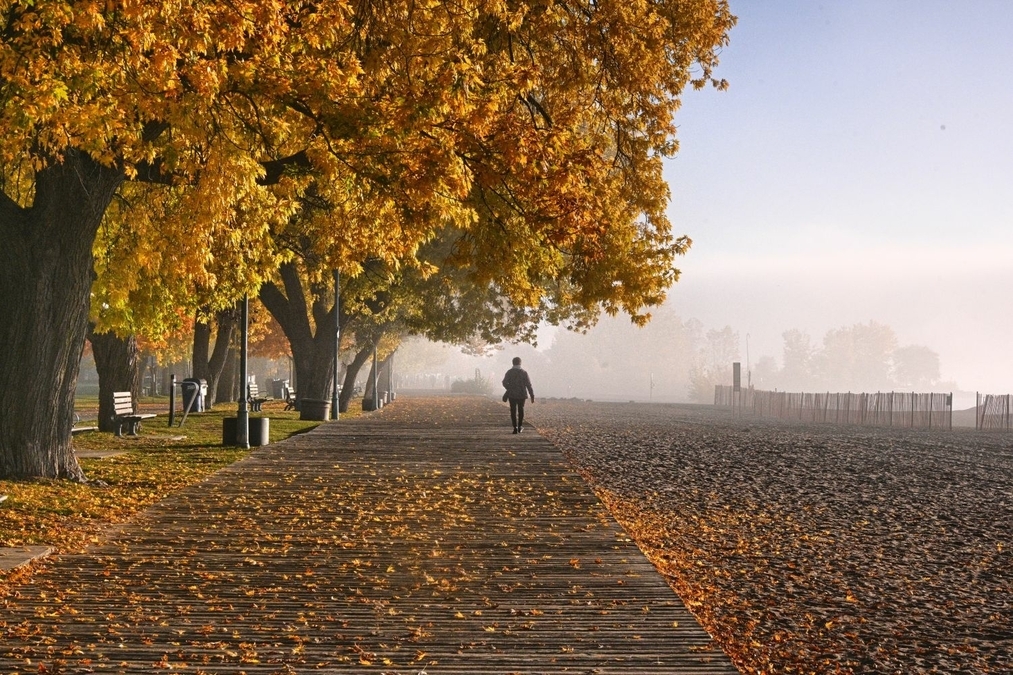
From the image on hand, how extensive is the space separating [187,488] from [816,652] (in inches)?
327

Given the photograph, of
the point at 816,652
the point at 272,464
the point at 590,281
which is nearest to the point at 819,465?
the point at 590,281

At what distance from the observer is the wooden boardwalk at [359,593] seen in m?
6.00

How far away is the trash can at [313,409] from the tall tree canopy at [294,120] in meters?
13.8

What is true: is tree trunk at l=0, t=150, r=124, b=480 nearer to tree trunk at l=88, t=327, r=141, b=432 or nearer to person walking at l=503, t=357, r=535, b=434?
tree trunk at l=88, t=327, r=141, b=432

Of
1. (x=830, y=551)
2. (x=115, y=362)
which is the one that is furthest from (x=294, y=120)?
(x=115, y=362)

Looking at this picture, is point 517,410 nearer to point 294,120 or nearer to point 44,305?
point 294,120

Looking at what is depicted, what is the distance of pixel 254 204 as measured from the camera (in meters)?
17.8

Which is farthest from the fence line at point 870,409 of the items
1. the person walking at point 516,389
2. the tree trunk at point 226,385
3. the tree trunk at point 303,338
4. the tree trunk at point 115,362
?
the tree trunk at point 115,362

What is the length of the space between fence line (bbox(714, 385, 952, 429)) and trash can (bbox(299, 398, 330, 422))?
23.9m

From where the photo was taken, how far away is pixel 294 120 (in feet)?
45.5

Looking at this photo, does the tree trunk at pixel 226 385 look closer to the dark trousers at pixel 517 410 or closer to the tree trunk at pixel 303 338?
the tree trunk at pixel 303 338

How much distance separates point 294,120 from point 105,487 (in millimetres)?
5391

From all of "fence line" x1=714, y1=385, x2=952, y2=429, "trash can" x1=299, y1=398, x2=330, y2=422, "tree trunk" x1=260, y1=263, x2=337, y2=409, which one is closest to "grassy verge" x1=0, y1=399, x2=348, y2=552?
"trash can" x1=299, y1=398, x2=330, y2=422

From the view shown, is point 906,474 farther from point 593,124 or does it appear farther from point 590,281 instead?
point 593,124
